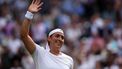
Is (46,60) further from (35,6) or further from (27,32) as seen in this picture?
Result: (35,6)

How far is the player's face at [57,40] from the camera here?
10952 mm

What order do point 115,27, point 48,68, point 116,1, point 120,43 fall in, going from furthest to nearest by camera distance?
point 116,1 → point 115,27 → point 120,43 → point 48,68

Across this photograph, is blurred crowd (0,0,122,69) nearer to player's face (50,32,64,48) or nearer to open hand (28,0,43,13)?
player's face (50,32,64,48)

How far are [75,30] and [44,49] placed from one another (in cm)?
956

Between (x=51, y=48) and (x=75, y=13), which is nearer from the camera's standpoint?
(x=51, y=48)

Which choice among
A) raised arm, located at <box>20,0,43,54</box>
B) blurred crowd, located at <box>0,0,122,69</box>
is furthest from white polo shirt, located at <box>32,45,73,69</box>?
blurred crowd, located at <box>0,0,122,69</box>

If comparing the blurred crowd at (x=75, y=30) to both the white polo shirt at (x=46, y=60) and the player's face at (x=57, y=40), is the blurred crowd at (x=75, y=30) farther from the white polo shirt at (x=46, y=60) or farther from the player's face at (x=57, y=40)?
the white polo shirt at (x=46, y=60)

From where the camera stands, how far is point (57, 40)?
1096 cm

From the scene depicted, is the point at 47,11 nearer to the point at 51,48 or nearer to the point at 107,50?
Result: the point at 107,50

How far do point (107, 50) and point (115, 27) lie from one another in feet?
10.4

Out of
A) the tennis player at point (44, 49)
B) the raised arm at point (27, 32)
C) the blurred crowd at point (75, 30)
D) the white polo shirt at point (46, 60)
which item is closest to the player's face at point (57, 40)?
the tennis player at point (44, 49)

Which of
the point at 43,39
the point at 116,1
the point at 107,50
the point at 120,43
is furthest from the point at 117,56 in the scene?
the point at 116,1

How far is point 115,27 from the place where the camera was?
2036 centimetres

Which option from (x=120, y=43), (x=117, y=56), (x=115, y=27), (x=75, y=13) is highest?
(x=75, y=13)
